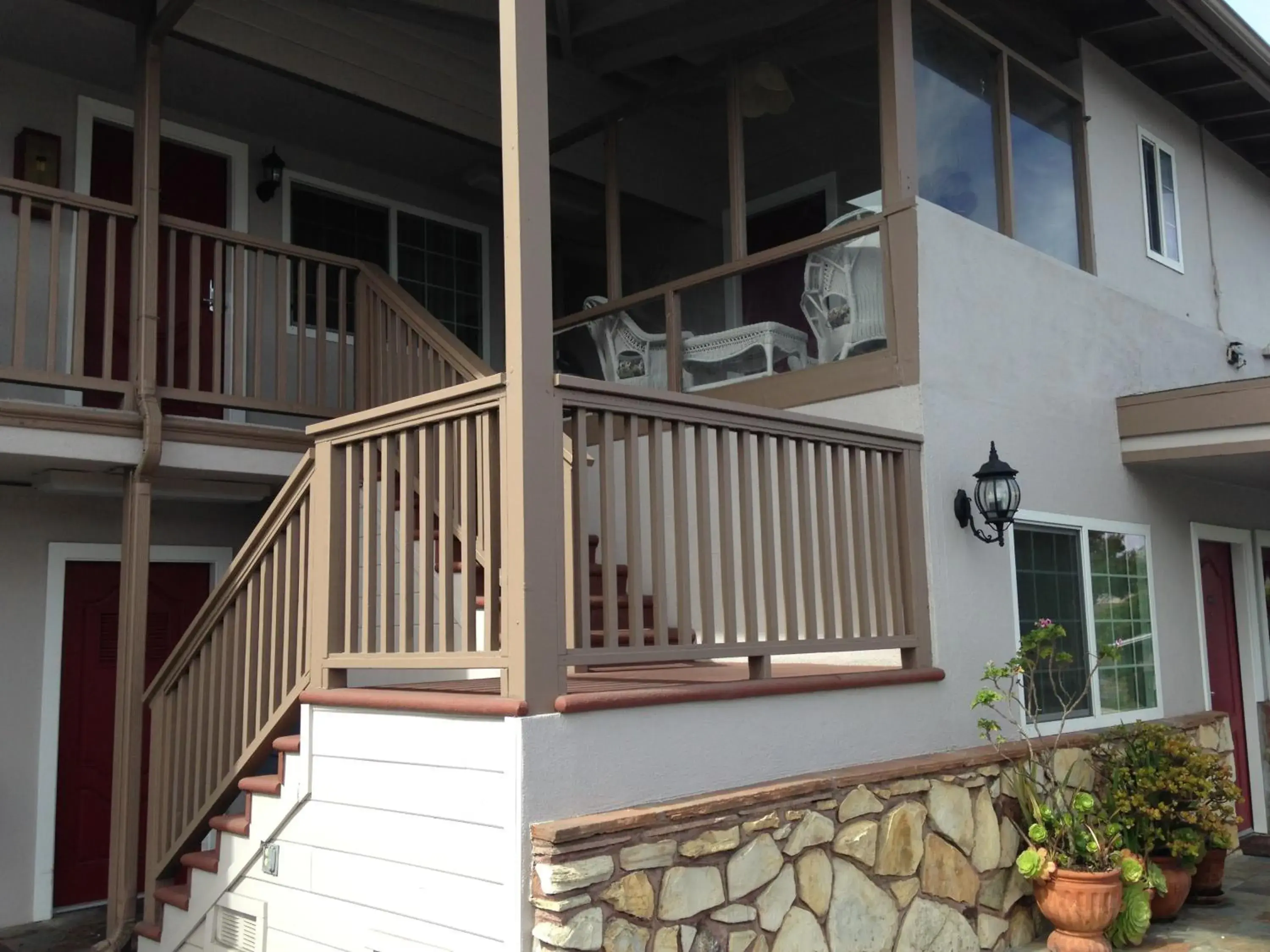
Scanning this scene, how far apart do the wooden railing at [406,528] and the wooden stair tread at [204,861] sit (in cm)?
119

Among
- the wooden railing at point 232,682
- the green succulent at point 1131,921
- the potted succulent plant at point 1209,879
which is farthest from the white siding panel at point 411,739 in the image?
the potted succulent plant at point 1209,879

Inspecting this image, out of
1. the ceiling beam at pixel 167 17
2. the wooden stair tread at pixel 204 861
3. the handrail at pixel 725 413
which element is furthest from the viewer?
the ceiling beam at pixel 167 17

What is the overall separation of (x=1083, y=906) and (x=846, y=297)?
10.8 ft

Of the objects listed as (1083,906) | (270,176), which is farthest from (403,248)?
(1083,906)

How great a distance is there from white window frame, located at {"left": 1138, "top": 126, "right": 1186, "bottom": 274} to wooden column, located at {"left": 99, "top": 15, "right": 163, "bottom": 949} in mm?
6642

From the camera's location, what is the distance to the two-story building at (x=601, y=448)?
13.2 feet

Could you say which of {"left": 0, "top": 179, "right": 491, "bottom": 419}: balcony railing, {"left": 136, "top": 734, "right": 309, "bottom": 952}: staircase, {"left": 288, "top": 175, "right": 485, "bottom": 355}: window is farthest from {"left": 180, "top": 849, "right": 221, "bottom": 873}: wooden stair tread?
{"left": 288, "top": 175, "right": 485, "bottom": 355}: window

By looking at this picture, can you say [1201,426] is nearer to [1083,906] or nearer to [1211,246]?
[1211,246]

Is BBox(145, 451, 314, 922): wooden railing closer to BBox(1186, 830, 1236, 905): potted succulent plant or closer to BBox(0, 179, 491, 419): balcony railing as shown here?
BBox(0, 179, 491, 419): balcony railing

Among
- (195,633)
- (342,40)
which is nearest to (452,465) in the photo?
(195,633)

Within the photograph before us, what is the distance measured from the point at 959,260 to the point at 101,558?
5.32m

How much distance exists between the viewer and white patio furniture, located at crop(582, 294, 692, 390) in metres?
7.47

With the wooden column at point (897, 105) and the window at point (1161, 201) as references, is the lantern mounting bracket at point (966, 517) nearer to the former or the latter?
the wooden column at point (897, 105)

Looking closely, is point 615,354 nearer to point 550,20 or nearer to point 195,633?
point 550,20
